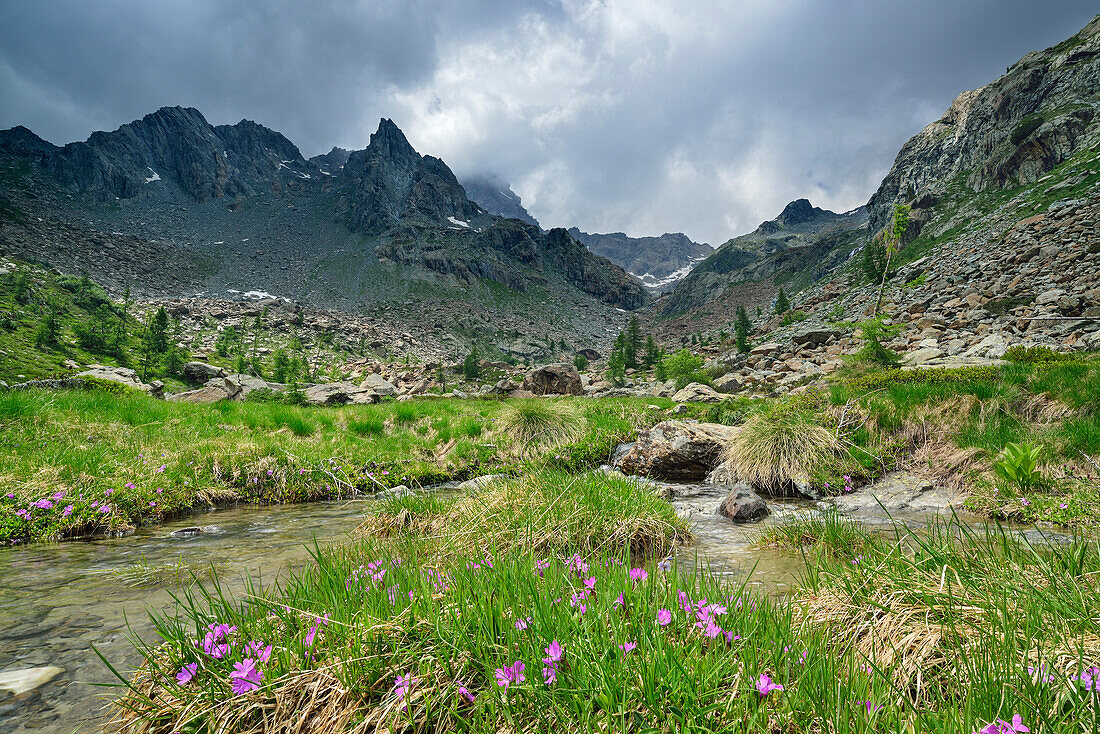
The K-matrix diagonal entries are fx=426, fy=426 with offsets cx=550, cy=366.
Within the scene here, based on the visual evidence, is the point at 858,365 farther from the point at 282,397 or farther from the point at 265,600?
the point at 282,397

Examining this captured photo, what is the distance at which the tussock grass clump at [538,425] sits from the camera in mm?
11844

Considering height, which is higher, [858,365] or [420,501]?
[858,365]

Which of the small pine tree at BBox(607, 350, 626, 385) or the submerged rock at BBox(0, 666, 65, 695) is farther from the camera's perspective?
the small pine tree at BBox(607, 350, 626, 385)

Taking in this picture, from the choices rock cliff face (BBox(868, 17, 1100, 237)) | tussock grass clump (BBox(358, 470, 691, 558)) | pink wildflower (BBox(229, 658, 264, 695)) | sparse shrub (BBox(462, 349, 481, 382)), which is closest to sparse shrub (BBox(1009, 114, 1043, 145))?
rock cliff face (BBox(868, 17, 1100, 237))

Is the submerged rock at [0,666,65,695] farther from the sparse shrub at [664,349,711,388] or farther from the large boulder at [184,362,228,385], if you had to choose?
the large boulder at [184,362,228,385]

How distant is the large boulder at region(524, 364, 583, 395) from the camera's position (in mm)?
36500

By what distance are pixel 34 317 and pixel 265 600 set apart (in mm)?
85095

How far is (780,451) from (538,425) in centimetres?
637

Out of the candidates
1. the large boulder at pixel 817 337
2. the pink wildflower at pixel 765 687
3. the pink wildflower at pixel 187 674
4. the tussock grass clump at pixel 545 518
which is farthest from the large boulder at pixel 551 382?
the pink wildflower at pixel 765 687

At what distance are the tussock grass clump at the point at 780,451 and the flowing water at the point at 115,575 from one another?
3.22 feet

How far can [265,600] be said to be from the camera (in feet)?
7.80

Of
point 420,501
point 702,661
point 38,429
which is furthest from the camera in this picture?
point 38,429

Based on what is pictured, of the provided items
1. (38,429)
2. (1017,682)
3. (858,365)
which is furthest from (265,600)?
(858,365)

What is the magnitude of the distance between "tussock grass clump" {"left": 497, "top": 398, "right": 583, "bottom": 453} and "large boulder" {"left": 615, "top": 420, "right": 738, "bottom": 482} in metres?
2.30
